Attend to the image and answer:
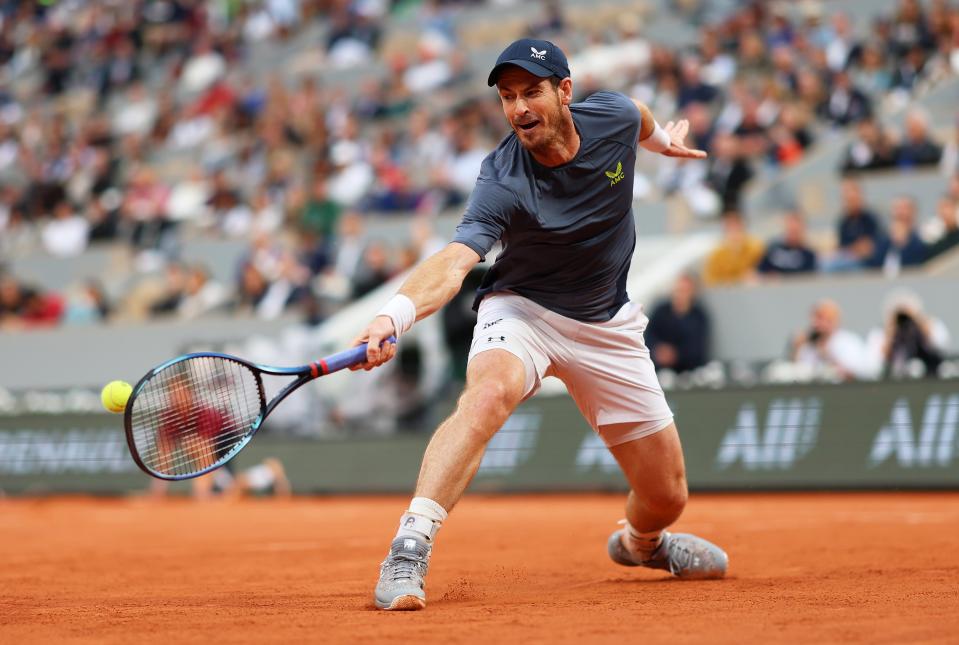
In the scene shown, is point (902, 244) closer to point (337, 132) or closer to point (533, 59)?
point (533, 59)

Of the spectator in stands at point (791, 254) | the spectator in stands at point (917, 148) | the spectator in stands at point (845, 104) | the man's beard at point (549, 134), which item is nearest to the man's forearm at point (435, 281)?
the man's beard at point (549, 134)

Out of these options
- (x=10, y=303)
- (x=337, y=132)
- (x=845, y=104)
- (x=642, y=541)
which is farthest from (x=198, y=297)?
(x=642, y=541)

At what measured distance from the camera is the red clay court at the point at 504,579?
5199 mm

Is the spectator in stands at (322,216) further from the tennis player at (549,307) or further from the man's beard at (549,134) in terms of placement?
the man's beard at (549,134)

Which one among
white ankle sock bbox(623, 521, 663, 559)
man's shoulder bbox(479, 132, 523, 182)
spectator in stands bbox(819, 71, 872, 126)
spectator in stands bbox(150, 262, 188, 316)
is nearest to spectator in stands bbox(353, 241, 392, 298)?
spectator in stands bbox(150, 262, 188, 316)

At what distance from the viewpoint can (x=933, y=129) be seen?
17.6 m

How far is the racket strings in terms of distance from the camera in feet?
20.0

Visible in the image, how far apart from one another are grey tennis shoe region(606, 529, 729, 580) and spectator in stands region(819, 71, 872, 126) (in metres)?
11.9

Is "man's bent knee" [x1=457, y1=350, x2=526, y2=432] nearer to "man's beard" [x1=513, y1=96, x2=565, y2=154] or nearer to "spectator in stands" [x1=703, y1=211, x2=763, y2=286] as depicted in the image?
"man's beard" [x1=513, y1=96, x2=565, y2=154]

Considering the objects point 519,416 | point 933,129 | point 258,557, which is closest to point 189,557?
point 258,557

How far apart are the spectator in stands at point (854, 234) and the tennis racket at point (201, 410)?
408 inches

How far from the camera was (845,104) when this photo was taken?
18.2 m

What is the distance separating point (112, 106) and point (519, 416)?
17.5m

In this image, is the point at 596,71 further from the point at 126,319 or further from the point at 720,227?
the point at 126,319
